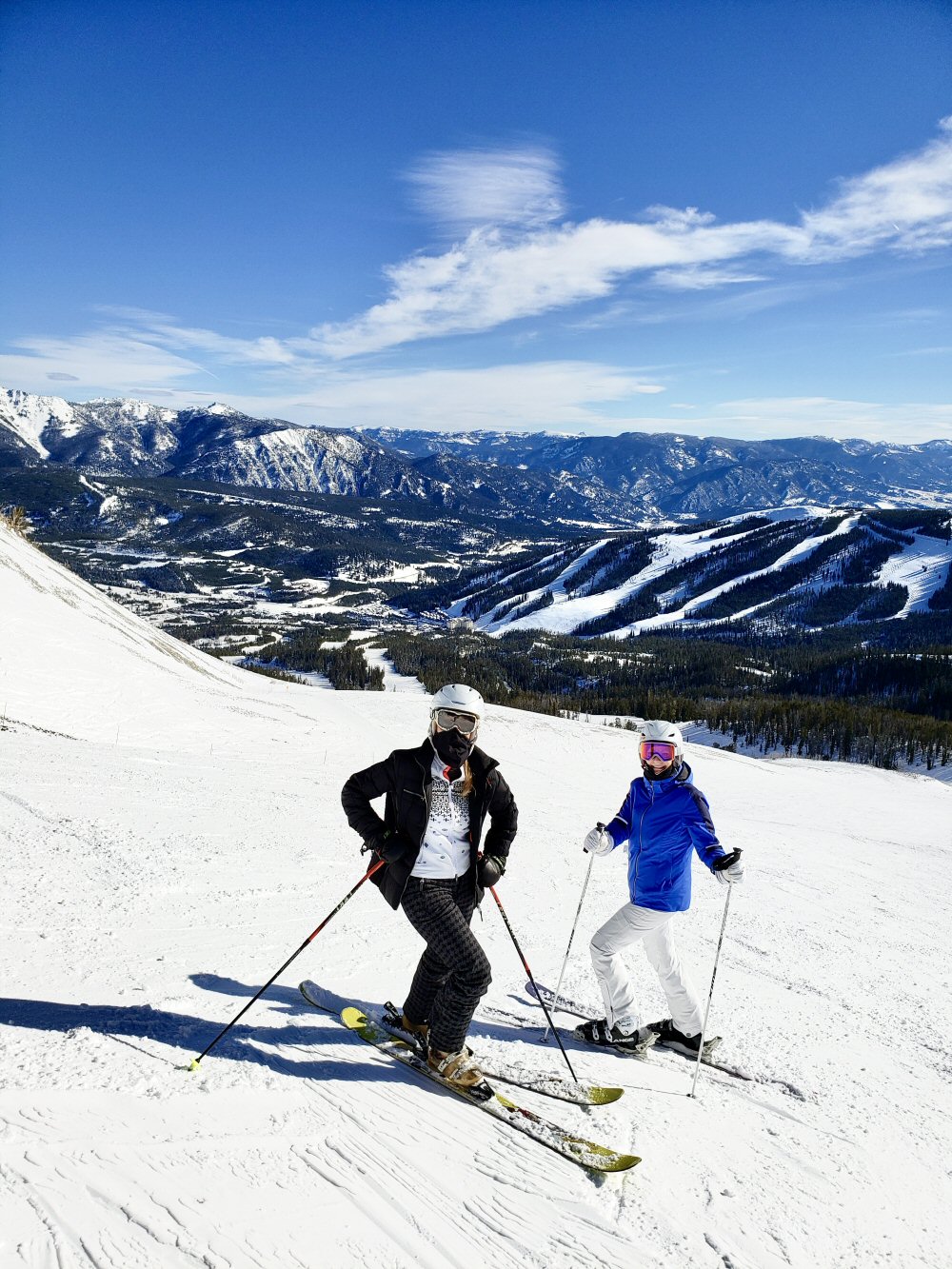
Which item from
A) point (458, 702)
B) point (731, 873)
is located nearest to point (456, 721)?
point (458, 702)

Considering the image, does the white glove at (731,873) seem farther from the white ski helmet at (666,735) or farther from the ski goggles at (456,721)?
the ski goggles at (456,721)

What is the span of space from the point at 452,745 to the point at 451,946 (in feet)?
5.15

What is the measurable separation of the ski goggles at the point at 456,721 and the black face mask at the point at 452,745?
0.04m

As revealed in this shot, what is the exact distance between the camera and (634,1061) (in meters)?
6.43

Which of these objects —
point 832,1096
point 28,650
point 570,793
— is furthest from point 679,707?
point 832,1096

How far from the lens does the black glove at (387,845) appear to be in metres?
5.28

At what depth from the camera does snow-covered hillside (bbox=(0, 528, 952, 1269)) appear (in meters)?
3.76

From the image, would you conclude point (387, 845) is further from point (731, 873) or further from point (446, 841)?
point (731, 873)

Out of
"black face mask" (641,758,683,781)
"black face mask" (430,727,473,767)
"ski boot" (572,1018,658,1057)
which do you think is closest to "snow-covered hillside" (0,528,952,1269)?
"ski boot" (572,1018,658,1057)

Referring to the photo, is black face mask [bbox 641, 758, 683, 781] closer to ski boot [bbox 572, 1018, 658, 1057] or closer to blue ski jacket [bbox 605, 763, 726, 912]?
blue ski jacket [bbox 605, 763, 726, 912]

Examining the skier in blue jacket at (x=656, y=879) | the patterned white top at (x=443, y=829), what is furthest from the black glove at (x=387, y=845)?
the skier in blue jacket at (x=656, y=879)

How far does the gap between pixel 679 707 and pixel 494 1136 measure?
126 meters

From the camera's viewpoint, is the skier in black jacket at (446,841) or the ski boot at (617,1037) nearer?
the skier in black jacket at (446,841)

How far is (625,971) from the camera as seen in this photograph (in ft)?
21.7
